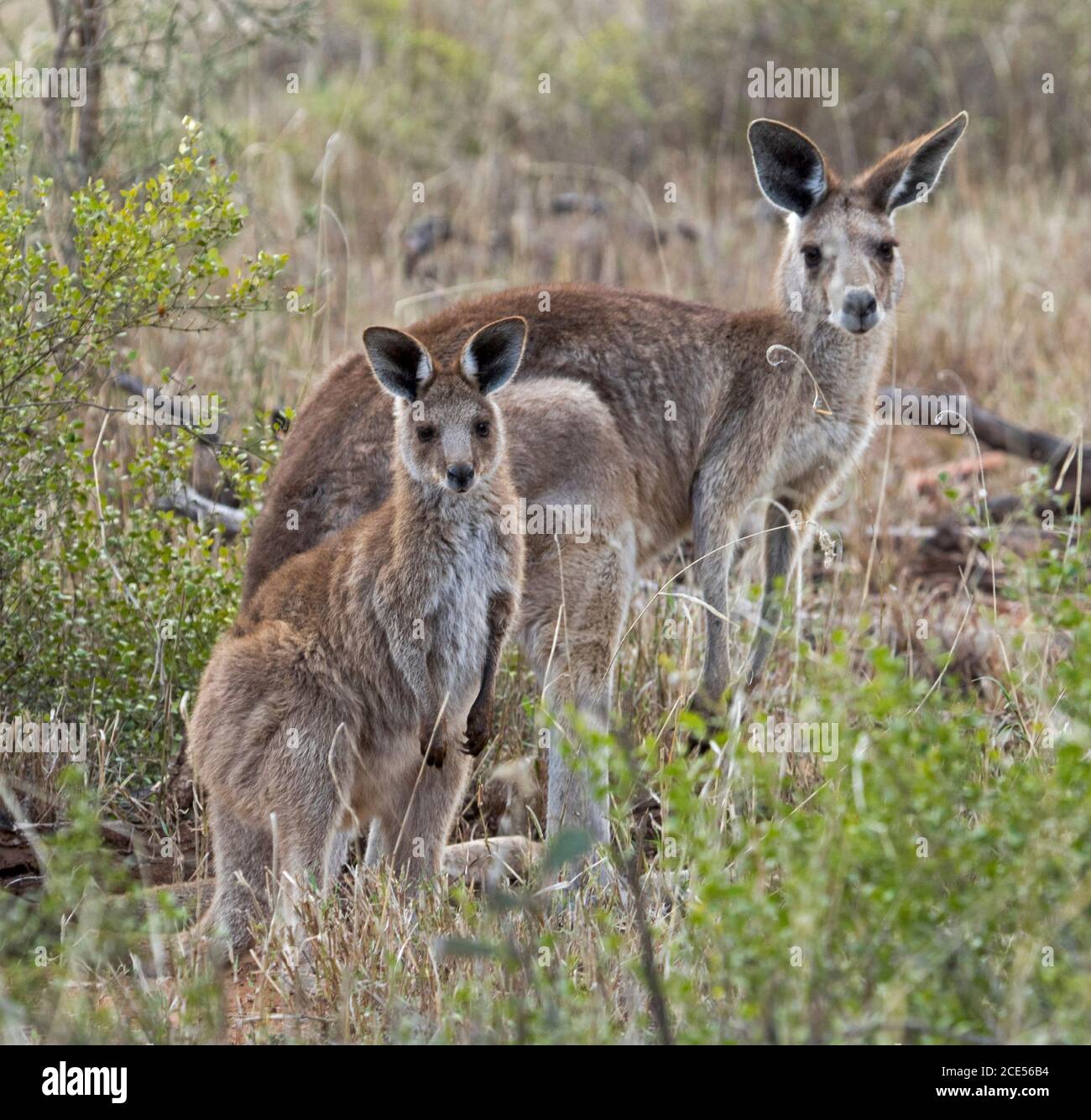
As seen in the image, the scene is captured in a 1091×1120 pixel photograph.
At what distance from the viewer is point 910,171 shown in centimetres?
494

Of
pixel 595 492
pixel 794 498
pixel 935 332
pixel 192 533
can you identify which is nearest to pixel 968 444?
pixel 935 332

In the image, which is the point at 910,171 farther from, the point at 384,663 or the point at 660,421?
the point at 384,663

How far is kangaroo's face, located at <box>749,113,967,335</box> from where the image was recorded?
4.83 metres

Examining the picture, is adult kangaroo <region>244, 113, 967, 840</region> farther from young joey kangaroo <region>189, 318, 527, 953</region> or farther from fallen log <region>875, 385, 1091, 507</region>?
fallen log <region>875, 385, 1091, 507</region>

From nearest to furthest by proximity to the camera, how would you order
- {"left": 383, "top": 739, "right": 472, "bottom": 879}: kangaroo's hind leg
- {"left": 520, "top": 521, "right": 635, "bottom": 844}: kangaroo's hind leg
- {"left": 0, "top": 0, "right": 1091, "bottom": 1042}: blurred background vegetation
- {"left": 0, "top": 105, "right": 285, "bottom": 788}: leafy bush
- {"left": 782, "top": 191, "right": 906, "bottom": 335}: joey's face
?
{"left": 0, "top": 0, "right": 1091, "bottom": 1042}: blurred background vegetation → {"left": 383, "top": 739, "right": 472, "bottom": 879}: kangaroo's hind leg → {"left": 0, "top": 105, "right": 285, "bottom": 788}: leafy bush → {"left": 520, "top": 521, "right": 635, "bottom": 844}: kangaroo's hind leg → {"left": 782, "top": 191, "right": 906, "bottom": 335}: joey's face

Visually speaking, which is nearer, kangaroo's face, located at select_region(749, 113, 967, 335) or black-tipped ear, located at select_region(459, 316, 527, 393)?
black-tipped ear, located at select_region(459, 316, 527, 393)

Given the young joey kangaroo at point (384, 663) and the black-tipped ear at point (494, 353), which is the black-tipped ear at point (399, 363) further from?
the black-tipped ear at point (494, 353)

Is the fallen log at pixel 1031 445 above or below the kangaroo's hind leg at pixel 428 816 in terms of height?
above

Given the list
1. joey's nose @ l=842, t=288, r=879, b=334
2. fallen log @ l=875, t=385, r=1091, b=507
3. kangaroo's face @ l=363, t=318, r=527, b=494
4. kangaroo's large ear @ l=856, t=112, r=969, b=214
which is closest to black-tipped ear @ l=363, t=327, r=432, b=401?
kangaroo's face @ l=363, t=318, r=527, b=494

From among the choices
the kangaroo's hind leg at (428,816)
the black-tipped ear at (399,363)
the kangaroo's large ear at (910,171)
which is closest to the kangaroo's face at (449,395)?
the black-tipped ear at (399,363)

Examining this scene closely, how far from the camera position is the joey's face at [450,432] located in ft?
13.0

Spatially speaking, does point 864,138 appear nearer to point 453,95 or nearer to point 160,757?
point 453,95

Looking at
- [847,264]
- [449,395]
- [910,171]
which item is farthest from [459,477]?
[910,171]

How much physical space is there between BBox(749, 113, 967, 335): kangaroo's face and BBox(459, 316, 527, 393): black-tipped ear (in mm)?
1204
